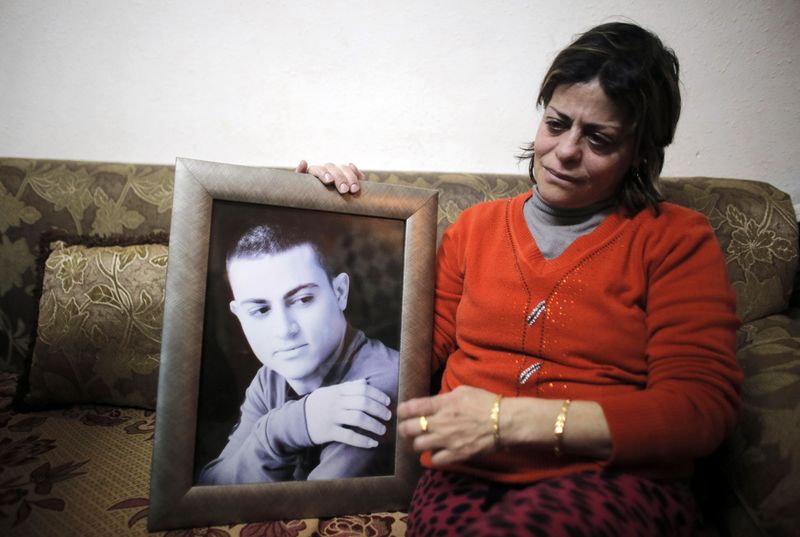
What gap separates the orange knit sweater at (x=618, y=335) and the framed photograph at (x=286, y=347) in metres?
0.13

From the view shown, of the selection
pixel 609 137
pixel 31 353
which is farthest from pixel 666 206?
pixel 31 353

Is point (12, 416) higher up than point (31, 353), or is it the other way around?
point (31, 353)

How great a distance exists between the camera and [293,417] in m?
0.86

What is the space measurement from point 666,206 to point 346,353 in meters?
0.72

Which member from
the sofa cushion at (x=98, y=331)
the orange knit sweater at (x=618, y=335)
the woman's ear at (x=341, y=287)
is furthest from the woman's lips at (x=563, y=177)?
the sofa cushion at (x=98, y=331)

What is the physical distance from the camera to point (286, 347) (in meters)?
0.87

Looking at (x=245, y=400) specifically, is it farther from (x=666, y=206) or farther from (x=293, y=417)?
(x=666, y=206)

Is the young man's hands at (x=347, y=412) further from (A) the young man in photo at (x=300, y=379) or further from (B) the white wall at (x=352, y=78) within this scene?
(B) the white wall at (x=352, y=78)

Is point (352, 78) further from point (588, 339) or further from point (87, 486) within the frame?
point (87, 486)

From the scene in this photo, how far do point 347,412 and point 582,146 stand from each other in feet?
2.29

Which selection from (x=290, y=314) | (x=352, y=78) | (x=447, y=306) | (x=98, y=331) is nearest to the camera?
(x=290, y=314)

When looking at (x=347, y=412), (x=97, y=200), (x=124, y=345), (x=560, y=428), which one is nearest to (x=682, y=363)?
(x=560, y=428)

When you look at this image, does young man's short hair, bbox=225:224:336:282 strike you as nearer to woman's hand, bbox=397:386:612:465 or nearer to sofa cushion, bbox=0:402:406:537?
woman's hand, bbox=397:386:612:465

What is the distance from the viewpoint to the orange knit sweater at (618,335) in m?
0.68
